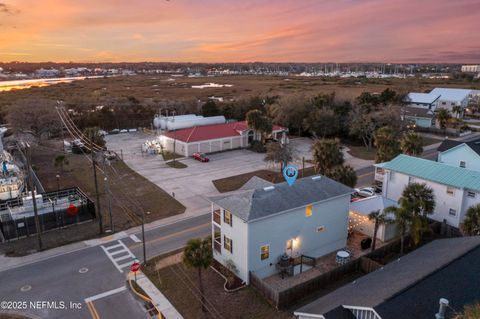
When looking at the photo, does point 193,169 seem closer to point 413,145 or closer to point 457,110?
point 413,145

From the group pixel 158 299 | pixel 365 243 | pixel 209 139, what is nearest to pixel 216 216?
pixel 158 299

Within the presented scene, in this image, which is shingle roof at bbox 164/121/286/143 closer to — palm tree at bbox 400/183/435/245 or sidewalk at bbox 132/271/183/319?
sidewalk at bbox 132/271/183/319

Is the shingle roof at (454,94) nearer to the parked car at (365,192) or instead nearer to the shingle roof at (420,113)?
the shingle roof at (420,113)

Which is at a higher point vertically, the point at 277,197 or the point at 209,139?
the point at 277,197

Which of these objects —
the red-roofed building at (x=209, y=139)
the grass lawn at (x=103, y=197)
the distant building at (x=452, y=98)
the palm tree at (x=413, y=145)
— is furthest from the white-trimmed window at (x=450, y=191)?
the distant building at (x=452, y=98)

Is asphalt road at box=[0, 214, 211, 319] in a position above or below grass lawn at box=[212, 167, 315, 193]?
below

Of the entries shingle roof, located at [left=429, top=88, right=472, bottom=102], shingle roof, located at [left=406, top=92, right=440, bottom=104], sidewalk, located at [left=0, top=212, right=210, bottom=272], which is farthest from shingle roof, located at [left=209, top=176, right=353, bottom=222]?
shingle roof, located at [left=429, top=88, right=472, bottom=102]

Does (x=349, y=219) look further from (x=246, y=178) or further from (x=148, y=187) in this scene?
(x=148, y=187)
